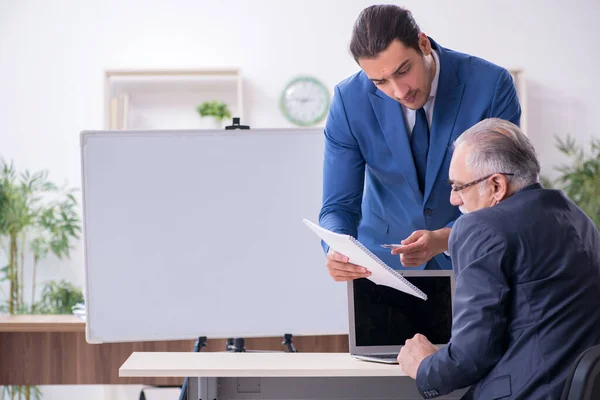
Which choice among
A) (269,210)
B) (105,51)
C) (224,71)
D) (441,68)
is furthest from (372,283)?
(105,51)

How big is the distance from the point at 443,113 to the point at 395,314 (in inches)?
21.4

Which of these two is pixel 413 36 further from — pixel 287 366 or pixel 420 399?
pixel 420 399

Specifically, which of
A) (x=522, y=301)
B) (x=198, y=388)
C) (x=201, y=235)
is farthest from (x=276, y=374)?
(x=201, y=235)

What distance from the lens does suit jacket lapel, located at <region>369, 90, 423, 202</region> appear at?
198cm

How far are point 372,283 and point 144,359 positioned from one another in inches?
23.9

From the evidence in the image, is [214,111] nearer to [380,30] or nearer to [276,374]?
[380,30]

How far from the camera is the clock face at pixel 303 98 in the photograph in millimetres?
4879

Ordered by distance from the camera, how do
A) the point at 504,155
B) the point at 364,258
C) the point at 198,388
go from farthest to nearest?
1. the point at 198,388
2. the point at 364,258
3. the point at 504,155

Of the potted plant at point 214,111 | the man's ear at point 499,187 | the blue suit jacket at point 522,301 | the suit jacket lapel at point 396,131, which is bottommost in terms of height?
the blue suit jacket at point 522,301

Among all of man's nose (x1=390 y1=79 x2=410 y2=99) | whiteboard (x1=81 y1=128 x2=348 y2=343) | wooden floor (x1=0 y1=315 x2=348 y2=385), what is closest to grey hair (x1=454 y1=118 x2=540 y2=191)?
man's nose (x1=390 y1=79 x2=410 y2=99)

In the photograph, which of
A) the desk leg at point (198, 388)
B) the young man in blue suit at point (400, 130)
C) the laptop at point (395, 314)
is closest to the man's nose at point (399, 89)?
the young man in blue suit at point (400, 130)

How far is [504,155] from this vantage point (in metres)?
1.50

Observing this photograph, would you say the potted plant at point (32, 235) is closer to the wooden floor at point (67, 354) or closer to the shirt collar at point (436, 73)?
the wooden floor at point (67, 354)

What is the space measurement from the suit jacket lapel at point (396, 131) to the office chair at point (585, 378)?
Answer: 83 centimetres
